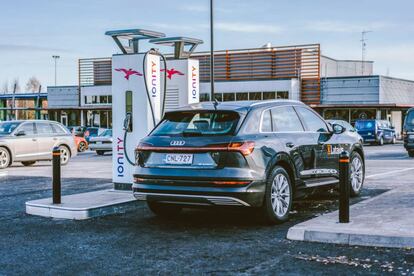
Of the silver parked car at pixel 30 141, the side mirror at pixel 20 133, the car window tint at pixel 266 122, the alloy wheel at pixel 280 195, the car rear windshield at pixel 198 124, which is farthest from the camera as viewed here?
the side mirror at pixel 20 133

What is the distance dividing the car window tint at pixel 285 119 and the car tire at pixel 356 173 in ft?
6.57

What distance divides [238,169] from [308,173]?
1.84 meters

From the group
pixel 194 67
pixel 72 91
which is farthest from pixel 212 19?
pixel 72 91

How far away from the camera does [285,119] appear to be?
856cm

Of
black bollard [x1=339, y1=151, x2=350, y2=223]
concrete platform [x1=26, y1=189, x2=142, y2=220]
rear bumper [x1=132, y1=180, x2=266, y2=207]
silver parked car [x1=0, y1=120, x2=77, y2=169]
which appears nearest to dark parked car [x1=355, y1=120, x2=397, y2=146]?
silver parked car [x1=0, y1=120, x2=77, y2=169]

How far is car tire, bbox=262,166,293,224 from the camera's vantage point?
763cm

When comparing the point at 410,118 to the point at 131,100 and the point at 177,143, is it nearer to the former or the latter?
the point at 131,100

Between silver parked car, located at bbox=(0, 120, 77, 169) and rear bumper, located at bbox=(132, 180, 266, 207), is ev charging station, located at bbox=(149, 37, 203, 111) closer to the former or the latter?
rear bumper, located at bbox=(132, 180, 266, 207)

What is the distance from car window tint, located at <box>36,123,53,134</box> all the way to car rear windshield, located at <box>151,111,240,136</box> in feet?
40.7

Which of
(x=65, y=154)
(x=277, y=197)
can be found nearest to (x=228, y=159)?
(x=277, y=197)

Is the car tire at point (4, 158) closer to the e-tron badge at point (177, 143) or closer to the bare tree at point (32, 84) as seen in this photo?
the e-tron badge at point (177, 143)

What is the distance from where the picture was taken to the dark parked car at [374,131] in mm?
36469

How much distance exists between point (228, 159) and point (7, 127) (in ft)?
45.3

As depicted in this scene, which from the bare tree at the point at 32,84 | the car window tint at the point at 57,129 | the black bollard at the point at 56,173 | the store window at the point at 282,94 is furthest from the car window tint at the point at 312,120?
the bare tree at the point at 32,84
